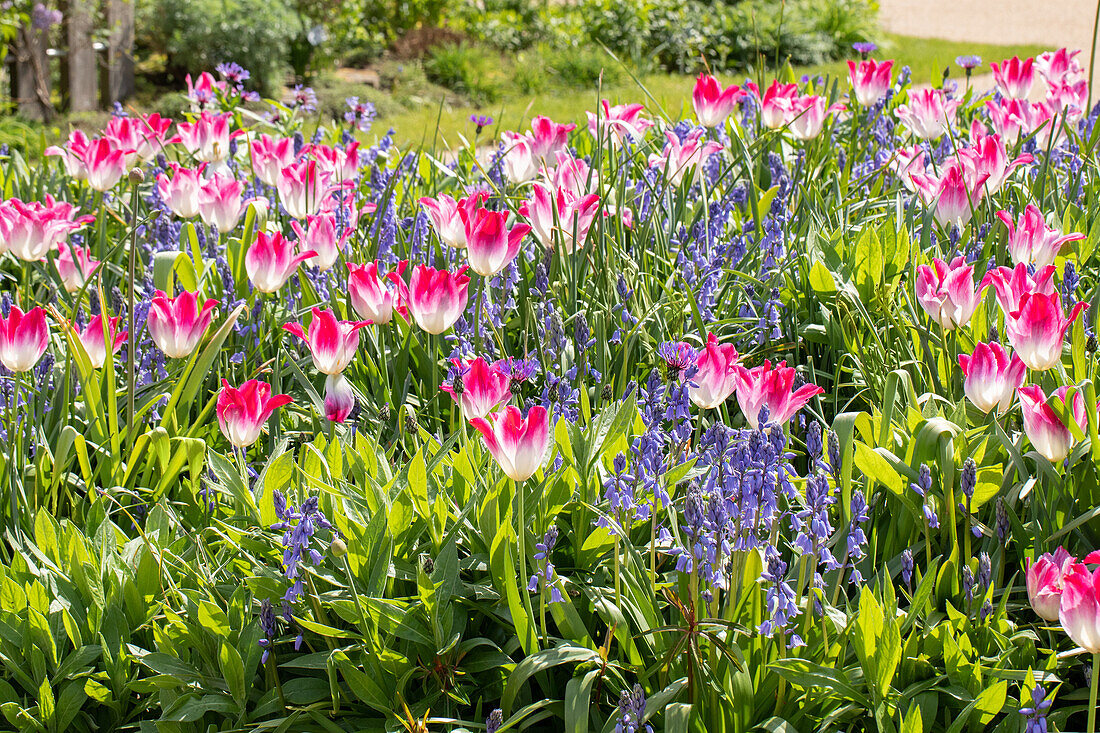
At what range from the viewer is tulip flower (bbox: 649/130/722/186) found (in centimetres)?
263

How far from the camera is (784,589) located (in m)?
1.26

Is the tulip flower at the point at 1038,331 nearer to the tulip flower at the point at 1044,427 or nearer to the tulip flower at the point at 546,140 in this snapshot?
the tulip flower at the point at 1044,427

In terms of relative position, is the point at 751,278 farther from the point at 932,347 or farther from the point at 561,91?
the point at 561,91

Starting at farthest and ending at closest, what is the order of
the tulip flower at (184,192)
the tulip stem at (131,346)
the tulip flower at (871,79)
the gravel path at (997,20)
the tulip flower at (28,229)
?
the gravel path at (997,20), the tulip flower at (871,79), the tulip flower at (184,192), the tulip flower at (28,229), the tulip stem at (131,346)

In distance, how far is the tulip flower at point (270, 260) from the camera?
6.61ft

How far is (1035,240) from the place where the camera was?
2025 mm

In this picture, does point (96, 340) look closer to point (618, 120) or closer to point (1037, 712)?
point (618, 120)

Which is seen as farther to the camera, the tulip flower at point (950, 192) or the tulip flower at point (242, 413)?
the tulip flower at point (950, 192)

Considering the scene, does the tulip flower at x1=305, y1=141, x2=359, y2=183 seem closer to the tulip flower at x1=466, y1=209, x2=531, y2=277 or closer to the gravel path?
the tulip flower at x1=466, y1=209, x2=531, y2=277

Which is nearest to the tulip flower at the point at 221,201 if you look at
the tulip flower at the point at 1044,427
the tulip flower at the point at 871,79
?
the tulip flower at the point at 1044,427

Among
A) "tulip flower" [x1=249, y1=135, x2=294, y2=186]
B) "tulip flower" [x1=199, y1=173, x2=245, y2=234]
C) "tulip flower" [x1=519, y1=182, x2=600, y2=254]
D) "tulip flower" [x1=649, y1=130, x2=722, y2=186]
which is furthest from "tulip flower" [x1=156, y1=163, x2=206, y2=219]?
"tulip flower" [x1=649, y1=130, x2=722, y2=186]

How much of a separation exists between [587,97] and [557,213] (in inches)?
277


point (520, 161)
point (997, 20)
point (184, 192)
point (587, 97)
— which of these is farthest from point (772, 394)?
point (997, 20)

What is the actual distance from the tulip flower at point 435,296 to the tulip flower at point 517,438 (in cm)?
48
